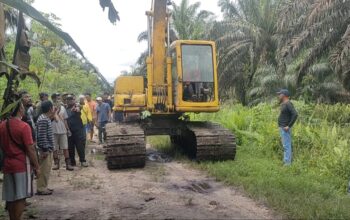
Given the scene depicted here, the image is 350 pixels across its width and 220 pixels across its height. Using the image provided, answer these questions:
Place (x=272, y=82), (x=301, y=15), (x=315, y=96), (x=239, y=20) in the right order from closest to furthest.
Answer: (x=301, y=15) → (x=315, y=96) → (x=272, y=82) → (x=239, y=20)

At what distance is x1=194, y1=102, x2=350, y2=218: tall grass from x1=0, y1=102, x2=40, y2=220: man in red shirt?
3231 mm

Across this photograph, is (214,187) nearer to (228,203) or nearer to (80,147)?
(228,203)

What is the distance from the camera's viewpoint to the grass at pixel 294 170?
6227 millimetres

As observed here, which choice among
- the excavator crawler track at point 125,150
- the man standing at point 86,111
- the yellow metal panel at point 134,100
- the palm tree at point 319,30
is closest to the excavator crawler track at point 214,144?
the excavator crawler track at point 125,150

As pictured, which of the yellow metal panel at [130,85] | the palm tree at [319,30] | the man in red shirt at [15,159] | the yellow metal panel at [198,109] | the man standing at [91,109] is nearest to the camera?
the man in red shirt at [15,159]

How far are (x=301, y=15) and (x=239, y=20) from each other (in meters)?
8.54

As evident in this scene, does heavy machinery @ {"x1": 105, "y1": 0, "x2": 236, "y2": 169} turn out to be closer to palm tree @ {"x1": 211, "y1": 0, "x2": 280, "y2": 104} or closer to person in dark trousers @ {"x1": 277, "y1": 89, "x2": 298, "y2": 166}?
person in dark trousers @ {"x1": 277, "y1": 89, "x2": 298, "y2": 166}

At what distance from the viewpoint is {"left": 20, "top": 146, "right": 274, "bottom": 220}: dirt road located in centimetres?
610

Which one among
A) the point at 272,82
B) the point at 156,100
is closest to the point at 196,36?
the point at 272,82

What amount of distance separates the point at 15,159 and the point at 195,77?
5.52 m

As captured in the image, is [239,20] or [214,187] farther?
[239,20]

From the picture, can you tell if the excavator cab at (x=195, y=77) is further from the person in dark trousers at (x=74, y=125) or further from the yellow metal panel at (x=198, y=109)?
the person in dark trousers at (x=74, y=125)

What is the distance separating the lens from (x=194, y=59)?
10195mm

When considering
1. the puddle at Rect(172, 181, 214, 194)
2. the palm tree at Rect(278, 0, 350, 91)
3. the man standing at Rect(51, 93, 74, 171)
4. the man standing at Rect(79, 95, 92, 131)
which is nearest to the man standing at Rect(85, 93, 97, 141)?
the man standing at Rect(79, 95, 92, 131)
